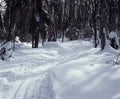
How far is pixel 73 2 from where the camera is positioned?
67188mm

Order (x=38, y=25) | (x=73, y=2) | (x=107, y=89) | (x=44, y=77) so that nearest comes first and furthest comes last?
1. (x=107, y=89)
2. (x=44, y=77)
3. (x=38, y=25)
4. (x=73, y=2)

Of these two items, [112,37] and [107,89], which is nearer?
[107,89]

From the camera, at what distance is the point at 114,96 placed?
24.8 ft

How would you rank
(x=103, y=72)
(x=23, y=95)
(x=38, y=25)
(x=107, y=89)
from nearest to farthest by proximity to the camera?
(x=107, y=89)
(x=23, y=95)
(x=103, y=72)
(x=38, y=25)

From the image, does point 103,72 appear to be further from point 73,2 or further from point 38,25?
point 73,2

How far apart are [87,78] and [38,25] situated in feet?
56.8

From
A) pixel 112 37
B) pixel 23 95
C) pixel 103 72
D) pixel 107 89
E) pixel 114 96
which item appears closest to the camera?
pixel 114 96

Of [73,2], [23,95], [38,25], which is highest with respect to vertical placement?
[73,2]

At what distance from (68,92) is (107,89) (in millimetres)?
1162

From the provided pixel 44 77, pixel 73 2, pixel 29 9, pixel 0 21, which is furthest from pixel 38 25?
pixel 73 2

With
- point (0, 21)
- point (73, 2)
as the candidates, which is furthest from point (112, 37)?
point (73, 2)

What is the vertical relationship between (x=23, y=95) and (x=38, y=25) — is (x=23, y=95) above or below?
below

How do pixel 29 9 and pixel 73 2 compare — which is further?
pixel 73 2

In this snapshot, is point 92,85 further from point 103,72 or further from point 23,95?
point 23,95
